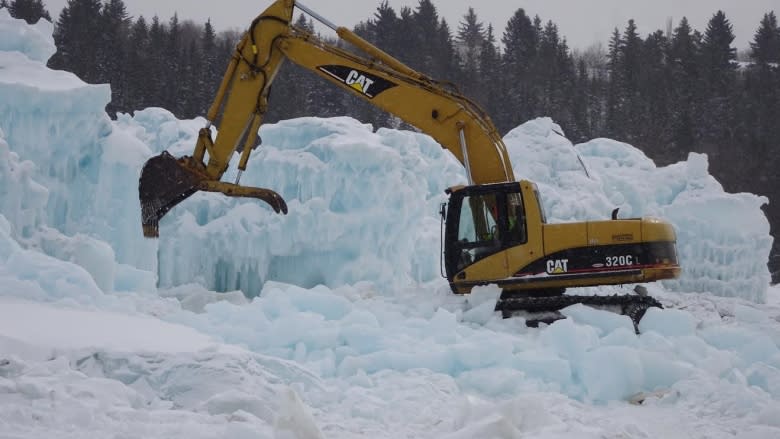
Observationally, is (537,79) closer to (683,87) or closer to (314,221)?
(683,87)

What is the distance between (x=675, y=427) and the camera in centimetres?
430

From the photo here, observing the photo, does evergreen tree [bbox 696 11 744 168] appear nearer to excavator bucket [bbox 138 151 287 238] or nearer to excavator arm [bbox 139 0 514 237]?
excavator arm [bbox 139 0 514 237]

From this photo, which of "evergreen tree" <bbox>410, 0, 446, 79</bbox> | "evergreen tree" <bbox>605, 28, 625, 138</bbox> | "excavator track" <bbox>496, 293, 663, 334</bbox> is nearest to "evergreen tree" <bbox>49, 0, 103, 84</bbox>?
"evergreen tree" <bbox>410, 0, 446, 79</bbox>

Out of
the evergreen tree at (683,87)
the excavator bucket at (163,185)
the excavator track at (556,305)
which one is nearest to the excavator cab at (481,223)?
the excavator track at (556,305)

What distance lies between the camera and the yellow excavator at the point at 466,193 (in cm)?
752

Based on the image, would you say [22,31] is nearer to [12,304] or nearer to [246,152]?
[246,152]

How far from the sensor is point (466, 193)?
7.75 metres

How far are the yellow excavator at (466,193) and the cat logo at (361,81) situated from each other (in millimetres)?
12

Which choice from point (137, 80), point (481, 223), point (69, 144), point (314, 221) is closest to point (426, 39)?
point (137, 80)

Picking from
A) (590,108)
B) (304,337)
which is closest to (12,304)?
(304,337)

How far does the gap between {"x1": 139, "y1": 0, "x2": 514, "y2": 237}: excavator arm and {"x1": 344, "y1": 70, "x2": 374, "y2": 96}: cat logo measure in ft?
0.04

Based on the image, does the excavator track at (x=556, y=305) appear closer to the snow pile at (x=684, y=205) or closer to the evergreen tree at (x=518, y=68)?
the snow pile at (x=684, y=205)

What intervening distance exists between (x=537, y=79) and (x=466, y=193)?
1558 inches

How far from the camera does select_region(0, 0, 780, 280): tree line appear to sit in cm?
3481
